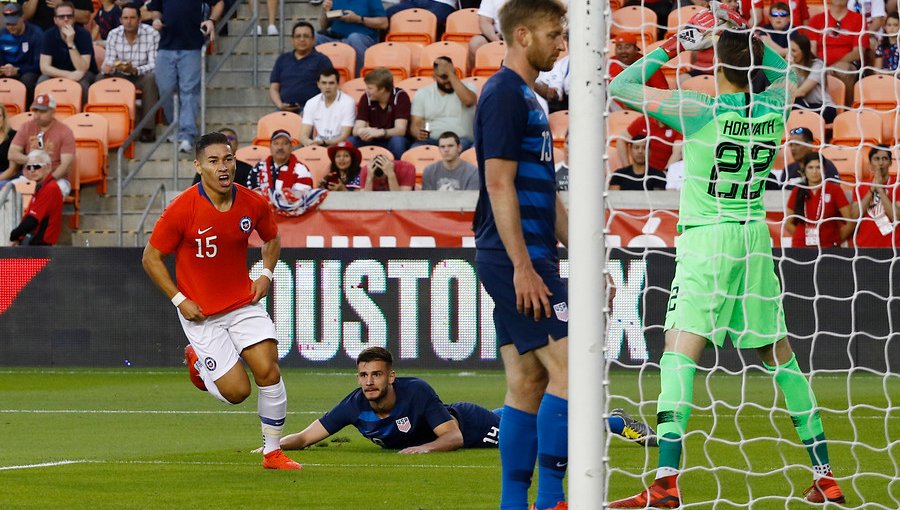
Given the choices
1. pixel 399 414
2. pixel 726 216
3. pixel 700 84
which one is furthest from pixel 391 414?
pixel 700 84

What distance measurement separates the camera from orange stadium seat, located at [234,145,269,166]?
55.7ft

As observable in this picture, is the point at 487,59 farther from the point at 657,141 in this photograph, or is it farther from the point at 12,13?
the point at 12,13

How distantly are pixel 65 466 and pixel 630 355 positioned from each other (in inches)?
299

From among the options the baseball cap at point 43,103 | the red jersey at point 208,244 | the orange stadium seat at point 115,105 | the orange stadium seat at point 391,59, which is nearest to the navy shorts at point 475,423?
the red jersey at point 208,244

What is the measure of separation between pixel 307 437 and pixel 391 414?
500mm

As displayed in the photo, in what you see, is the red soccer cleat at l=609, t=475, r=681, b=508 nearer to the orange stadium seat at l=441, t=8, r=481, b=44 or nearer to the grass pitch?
the grass pitch

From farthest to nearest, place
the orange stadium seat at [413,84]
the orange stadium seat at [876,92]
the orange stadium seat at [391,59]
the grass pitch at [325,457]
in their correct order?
the orange stadium seat at [391,59], the orange stadium seat at [413,84], the orange stadium seat at [876,92], the grass pitch at [325,457]

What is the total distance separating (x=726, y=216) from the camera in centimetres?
654

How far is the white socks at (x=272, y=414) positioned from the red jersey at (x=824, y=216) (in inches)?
290

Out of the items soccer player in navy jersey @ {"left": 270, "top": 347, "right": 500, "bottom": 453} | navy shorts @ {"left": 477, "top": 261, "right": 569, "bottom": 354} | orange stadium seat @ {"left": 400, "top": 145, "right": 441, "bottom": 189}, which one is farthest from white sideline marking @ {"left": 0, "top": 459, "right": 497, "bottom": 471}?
orange stadium seat @ {"left": 400, "top": 145, "right": 441, "bottom": 189}

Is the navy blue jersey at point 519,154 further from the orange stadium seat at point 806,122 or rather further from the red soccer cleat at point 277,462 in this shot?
the orange stadium seat at point 806,122

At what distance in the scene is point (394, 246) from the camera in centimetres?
1542

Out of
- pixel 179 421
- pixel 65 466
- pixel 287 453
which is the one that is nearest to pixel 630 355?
pixel 179 421

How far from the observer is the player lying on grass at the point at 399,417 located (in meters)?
8.52
